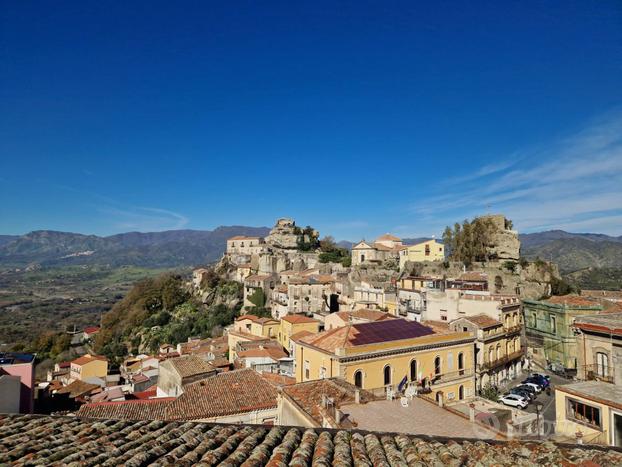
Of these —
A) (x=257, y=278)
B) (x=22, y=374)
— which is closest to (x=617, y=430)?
(x=22, y=374)

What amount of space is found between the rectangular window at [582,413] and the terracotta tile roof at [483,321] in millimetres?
16297

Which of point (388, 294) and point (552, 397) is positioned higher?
point (388, 294)

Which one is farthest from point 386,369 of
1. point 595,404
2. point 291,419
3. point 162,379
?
point 162,379

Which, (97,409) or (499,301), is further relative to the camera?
(499,301)

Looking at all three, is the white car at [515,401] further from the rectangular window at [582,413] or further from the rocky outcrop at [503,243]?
the rocky outcrop at [503,243]

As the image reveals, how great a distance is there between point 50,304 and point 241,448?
492ft

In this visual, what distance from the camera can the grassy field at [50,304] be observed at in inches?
3622

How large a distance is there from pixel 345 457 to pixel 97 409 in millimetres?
15317

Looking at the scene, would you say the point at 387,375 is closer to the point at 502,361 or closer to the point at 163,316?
the point at 502,361

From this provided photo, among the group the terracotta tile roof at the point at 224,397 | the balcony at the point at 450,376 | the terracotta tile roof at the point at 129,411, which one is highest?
the terracotta tile roof at the point at 224,397

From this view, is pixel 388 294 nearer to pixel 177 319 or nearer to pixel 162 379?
pixel 162 379

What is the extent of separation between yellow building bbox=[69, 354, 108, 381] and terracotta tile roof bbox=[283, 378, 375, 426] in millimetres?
31678

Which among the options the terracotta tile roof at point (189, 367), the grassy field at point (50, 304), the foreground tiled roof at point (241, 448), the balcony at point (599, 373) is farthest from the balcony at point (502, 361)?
the grassy field at point (50, 304)

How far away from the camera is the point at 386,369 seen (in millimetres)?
21688
